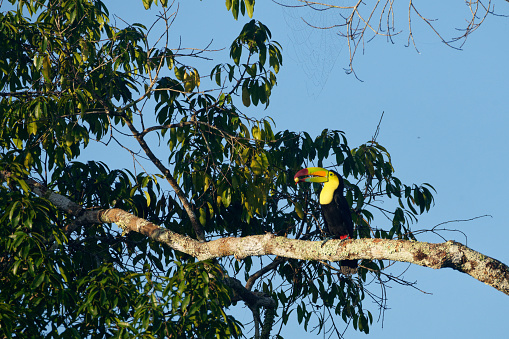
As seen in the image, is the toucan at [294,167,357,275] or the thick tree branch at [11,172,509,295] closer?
the thick tree branch at [11,172,509,295]

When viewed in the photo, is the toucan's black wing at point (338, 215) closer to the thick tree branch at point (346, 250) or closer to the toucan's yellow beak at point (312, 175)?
the toucan's yellow beak at point (312, 175)

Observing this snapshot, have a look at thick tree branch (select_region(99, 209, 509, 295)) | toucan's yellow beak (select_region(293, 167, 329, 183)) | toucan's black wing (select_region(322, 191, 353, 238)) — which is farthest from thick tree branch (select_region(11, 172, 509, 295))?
toucan's black wing (select_region(322, 191, 353, 238))

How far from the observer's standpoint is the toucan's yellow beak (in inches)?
217

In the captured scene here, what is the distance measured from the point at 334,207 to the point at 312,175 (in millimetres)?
415

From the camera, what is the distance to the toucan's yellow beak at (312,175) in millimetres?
5521

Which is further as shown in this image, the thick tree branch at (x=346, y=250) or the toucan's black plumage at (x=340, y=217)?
the toucan's black plumage at (x=340, y=217)

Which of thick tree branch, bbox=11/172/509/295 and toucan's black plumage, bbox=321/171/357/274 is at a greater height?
toucan's black plumage, bbox=321/171/357/274

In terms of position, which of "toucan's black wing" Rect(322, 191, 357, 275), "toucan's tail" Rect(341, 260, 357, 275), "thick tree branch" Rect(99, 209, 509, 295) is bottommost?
"thick tree branch" Rect(99, 209, 509, 295)

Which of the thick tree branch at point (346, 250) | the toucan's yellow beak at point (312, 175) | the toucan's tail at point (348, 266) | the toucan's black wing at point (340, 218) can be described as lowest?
the thick tree branch at point (346, 250)

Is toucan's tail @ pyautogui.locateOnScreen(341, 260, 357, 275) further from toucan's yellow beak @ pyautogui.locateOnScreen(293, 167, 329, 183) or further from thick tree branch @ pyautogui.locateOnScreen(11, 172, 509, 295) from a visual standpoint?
thick tree branch @ pyautogui.locateOnScreen(11, 172, 509, 295)

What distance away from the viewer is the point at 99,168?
5.77m

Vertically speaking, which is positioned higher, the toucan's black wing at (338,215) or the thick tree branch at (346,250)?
the toucan's black wing at (338,215)

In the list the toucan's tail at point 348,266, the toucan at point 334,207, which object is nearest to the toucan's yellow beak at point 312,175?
the toucan at point 334,207

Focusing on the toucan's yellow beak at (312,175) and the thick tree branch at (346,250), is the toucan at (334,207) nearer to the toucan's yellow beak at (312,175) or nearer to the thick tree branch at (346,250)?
the toucan's yellow beak at (312,175)
